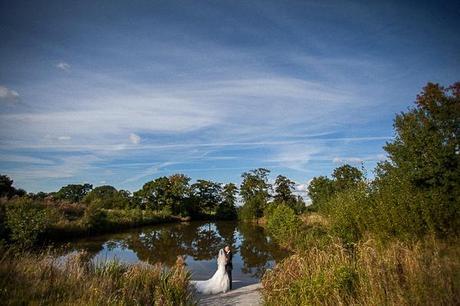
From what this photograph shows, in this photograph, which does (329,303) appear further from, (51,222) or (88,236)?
(88,236)

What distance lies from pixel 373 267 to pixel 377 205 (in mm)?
6594

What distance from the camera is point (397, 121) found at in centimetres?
1845

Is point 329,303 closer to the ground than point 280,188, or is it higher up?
closer to the ground

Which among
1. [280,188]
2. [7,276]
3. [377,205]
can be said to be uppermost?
[280,188]

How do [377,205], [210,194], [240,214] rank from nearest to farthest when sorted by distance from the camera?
[377,205]
[240,214]
[210,194]

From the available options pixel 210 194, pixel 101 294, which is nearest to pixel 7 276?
pixel 101 294

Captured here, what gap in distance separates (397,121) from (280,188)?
33.1 meters

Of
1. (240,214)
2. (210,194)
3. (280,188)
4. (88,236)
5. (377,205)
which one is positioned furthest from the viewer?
(210,194)

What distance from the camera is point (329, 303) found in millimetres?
5418

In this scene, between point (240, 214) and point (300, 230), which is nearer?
point (300, 230)

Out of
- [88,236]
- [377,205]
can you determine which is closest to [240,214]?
[88,236]

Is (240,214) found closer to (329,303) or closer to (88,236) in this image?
(88,236)

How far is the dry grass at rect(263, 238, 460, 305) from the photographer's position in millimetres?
4418

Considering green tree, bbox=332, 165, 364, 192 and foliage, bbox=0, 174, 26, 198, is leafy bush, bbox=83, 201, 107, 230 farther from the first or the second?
green tree, bbox=332, 165, 364, 192
